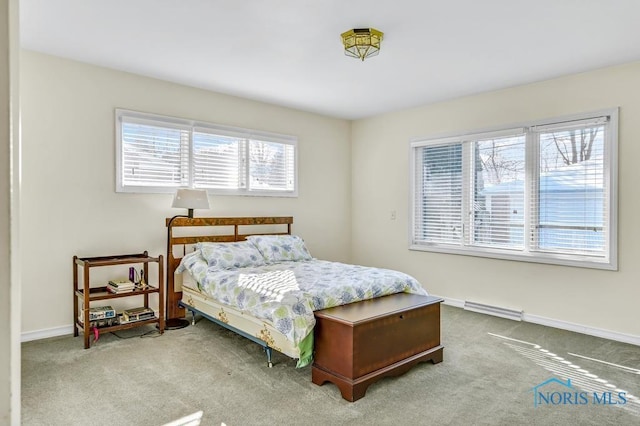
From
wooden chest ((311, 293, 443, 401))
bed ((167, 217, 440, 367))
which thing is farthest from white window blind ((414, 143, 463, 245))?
wooden chest ((311, 293, 443, 401))

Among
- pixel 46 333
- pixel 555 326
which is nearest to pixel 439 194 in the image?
pixel 555 326

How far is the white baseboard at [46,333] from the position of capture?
11.3 ft

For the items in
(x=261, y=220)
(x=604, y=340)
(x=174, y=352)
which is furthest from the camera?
(x=261, y=220)

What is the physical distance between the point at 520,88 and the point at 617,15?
1.57 meters

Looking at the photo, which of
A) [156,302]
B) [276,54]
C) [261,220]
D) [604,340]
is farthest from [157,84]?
[604,340]

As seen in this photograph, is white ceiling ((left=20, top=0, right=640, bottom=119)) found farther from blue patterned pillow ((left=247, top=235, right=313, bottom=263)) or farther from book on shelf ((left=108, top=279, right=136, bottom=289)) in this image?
book on shelf ((left=108, top=279, right=136, bottom=289))

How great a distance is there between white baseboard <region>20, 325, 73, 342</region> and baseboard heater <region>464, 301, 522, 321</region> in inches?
163

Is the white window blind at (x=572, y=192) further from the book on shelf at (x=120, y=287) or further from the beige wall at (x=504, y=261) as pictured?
the book on shelf at (x=120, y=287)

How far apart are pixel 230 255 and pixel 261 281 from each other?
847 millimetres

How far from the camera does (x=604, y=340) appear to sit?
3.65 m

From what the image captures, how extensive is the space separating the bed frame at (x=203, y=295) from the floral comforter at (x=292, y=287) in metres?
0.11

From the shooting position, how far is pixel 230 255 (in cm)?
402

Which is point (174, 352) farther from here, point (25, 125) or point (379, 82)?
point (379, 82)

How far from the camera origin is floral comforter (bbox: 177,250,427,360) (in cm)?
273
